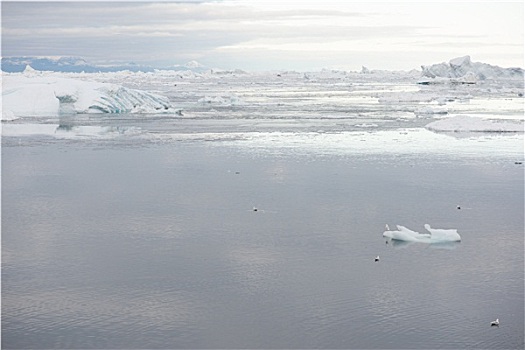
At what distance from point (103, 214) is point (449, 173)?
27.3ft

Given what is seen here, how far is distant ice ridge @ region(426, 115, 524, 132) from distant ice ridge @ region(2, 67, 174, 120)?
13.5 metres

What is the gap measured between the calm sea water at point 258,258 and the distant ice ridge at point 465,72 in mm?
57142

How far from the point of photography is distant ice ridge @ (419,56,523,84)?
7147 centimetres

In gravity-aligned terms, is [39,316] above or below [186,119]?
below

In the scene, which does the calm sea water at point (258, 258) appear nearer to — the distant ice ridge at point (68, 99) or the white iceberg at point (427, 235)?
the white iceberg at point (427, 235)

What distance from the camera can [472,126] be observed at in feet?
83.9

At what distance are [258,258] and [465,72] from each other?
6993cm

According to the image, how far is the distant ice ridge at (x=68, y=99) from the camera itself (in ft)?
105

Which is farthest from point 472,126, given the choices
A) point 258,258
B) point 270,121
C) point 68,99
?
point 258,258

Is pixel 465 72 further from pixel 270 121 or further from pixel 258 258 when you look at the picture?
pixel 258 258

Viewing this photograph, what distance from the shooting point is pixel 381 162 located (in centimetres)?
1794

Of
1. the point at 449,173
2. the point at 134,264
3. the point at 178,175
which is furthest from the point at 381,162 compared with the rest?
the point at 134,264

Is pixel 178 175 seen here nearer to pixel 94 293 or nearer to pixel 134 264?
pixel 134 264

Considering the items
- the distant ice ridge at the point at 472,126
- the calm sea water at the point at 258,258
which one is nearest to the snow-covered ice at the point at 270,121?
the distant ice ridge at the point at 472,126
